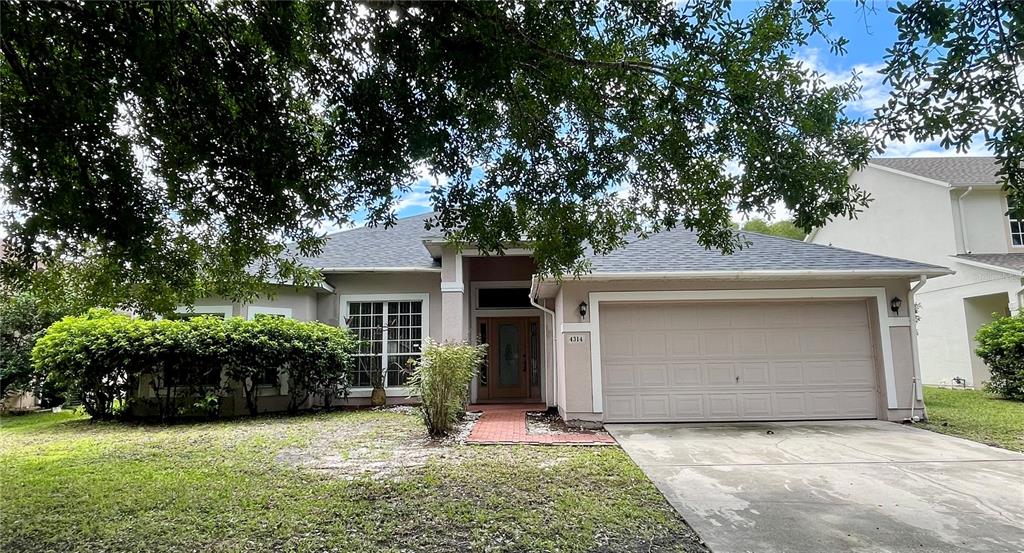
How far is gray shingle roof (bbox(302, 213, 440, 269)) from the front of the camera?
484 inches

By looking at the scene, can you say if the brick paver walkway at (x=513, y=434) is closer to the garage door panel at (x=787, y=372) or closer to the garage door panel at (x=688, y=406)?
the garage door panel at (x=688, y=406)

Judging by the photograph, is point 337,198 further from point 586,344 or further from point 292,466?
point 586,344

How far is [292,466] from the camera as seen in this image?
6.09m

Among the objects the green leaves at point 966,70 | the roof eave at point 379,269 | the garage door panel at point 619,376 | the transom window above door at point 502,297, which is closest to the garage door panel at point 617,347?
the garage door panel at point 619,376

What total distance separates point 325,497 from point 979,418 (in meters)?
10.6

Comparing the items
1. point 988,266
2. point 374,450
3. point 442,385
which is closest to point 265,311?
point 442,385

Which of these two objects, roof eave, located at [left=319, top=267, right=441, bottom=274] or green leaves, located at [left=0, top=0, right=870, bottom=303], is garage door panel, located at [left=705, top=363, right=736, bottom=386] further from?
roof eave, located at [left=319, top=267, right=441, bottom=274]

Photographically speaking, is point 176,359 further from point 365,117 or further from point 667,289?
point 667,289

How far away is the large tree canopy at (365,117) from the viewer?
4402 millimetres

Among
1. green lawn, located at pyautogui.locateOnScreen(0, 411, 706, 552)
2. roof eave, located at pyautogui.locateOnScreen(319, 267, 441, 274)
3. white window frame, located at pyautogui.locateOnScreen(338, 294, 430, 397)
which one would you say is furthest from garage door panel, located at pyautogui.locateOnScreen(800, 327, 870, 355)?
white window frame, located at pyautogui.locateOnScreen(338, 294, 430, 397)

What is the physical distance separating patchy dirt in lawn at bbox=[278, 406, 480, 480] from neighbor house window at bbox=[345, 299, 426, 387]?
3073mm

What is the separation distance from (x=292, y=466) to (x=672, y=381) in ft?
20.0

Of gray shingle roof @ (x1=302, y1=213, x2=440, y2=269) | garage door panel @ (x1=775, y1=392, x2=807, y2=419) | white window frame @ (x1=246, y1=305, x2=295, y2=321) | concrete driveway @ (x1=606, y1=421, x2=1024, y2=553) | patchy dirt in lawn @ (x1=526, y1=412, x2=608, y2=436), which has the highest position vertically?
gray shingle roof @ (x1=302, y1=213, x2=440, y2=269)

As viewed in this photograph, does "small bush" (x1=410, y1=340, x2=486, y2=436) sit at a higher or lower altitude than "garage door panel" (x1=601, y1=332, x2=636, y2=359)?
lower
